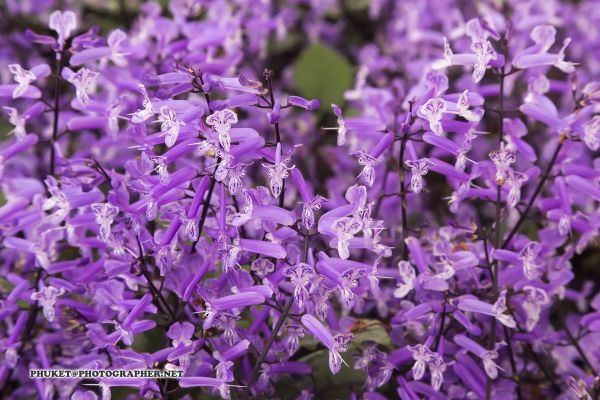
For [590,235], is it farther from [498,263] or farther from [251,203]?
[251,203]

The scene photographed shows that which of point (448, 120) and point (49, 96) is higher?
point (448, 120)

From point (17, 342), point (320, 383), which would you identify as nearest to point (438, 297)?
point (320, 383)

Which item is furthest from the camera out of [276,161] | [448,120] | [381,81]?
[381,81]

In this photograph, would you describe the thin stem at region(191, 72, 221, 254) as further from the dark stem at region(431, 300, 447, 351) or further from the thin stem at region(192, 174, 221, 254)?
the dark stem at region(431, 300, 447, 351)

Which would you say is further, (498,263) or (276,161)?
(498,263)

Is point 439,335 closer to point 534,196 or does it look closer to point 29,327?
point 534,196

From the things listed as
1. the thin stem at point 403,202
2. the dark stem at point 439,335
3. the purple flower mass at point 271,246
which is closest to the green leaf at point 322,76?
the purple flower mass at point 271,246

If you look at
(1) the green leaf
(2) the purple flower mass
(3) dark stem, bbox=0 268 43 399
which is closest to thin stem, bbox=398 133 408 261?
(2) the purple flower mass
